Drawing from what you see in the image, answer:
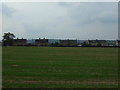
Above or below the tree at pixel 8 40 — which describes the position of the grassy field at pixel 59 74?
below

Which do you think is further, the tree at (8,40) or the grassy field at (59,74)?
the tree at (8,40)

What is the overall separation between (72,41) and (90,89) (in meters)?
150

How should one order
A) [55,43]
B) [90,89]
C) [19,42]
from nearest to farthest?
[90,89] < [55,43] < [19,42]

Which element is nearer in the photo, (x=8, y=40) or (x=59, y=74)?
(x=59, y=74)

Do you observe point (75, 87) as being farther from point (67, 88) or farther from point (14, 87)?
point (14, 87)

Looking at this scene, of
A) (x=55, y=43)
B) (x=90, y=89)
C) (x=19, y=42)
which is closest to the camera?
(x=90, y=89)

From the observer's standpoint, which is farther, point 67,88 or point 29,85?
point 29,85

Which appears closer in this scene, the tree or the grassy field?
the grassy field

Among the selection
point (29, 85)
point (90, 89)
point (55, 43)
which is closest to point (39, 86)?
point (29, 85)

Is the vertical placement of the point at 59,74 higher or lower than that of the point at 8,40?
lower

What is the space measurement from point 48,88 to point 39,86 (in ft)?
2.22

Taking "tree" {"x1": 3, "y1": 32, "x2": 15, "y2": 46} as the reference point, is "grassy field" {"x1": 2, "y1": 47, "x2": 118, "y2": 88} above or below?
below

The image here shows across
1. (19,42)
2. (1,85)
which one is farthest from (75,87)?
(19,42)

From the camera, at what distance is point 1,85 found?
36.7 feet
